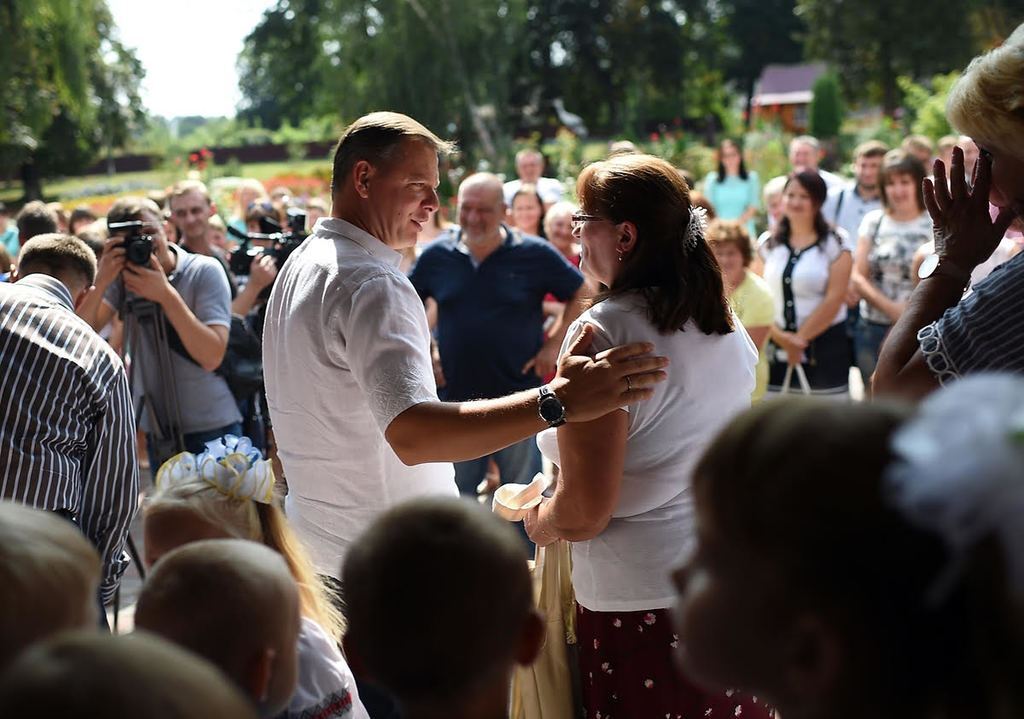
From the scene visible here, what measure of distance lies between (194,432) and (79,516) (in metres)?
1.49

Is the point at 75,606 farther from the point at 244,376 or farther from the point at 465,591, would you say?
→ the point at 244,376

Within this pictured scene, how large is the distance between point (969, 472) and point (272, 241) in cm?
488

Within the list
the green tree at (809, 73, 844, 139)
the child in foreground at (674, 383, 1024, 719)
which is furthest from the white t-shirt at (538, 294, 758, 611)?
the green tree at (809, 73, 844, 139)

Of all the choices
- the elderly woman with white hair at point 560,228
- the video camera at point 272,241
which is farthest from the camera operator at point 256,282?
the elderly woman with white hair at point 560,228

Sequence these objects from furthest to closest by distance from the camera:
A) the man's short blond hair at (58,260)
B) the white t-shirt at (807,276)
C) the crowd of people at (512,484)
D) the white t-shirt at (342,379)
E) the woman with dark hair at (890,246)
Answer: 1. the woman with dark hair at (890,246)
2. the white t-shirt at (807,276)
3. the man's short blond hair at (58,260)
4. the white t-shirt at (342,379)
5. the crowd of people at (512,484)

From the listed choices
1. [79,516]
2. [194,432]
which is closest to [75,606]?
[79,516]

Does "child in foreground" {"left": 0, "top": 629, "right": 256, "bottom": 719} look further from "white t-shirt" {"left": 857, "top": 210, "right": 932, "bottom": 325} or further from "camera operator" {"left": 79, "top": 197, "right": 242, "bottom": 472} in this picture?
"white t-shirt" {"left": 857, "top": 210, "right": 932, "bottom": 325}

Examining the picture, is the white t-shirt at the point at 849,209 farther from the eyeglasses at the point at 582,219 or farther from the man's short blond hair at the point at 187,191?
the eyeglasses at the point at 582,219

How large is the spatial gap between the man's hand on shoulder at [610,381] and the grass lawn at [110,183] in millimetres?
29851

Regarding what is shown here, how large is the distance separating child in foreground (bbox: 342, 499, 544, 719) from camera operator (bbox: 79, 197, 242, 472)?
3316 mm

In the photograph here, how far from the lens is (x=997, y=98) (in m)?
1.87

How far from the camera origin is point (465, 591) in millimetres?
1417

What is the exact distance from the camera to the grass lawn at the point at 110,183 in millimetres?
33031

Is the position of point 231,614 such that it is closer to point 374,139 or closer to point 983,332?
point 983,332
